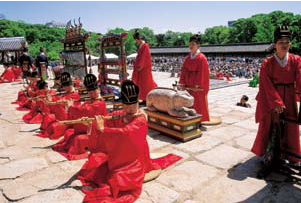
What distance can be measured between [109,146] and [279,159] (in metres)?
2.63

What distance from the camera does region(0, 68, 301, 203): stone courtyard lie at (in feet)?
10.8

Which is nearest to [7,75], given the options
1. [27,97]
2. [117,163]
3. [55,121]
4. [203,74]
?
[27,97]

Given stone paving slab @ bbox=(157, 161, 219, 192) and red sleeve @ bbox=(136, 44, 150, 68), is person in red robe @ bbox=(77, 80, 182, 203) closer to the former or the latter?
stone paving slab @ bbox=(157, 161, 219, 192)

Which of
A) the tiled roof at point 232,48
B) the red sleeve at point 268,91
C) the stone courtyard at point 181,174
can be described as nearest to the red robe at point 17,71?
the stone courtyard at point 181,174

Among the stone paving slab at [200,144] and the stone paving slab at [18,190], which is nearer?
the stone paving slab at [18,190]

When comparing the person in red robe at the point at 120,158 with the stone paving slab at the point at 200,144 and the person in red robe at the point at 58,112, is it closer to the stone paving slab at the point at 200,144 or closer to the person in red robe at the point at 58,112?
the stone paving slab at the point at 200,144

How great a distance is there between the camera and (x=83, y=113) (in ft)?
15.0

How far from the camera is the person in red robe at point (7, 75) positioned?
53.5ft

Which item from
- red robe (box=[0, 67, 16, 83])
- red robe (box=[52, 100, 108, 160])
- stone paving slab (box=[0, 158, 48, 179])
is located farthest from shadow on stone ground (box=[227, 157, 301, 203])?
red robe (box=[0, 67, 16, 83])

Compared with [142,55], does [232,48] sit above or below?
above

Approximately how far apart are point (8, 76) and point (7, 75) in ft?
0.33

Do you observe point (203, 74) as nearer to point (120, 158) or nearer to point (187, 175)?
point (187, 175)

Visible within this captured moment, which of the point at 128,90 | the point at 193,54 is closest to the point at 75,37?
the point at 193,54

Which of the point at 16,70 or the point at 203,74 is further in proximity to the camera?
the point at 16,70
